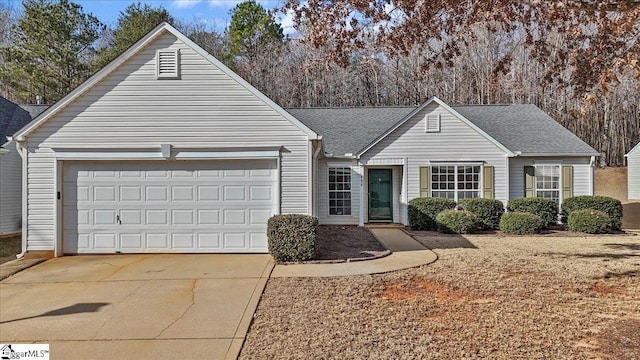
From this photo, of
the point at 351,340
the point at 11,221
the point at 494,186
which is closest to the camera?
the point at 351,340

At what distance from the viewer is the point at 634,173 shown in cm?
2639

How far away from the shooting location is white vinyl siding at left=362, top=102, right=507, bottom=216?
15.6 metres

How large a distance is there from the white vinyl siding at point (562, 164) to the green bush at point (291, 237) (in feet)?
33.9

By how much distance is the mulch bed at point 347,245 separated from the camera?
965cm

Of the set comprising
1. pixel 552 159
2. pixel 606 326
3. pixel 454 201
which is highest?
pixel 552 159

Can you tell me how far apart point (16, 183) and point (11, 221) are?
52.5 inches

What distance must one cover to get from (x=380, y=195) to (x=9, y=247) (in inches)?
485

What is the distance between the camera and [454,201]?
588 inches

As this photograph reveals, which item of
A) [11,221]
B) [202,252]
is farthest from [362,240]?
[11,221]

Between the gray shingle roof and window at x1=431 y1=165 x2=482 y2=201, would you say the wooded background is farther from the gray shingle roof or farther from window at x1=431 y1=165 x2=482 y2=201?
window at x1=431 y1=165 x2=482 y2=201

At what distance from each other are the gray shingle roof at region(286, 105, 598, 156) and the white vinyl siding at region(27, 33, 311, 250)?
6646 millimetres

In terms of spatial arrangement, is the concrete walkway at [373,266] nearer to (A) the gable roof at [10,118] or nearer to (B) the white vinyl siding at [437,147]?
Answer: (B) the white vinyl siding at [437,147]

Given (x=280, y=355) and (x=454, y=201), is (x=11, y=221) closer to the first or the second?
(x=280, y=355)

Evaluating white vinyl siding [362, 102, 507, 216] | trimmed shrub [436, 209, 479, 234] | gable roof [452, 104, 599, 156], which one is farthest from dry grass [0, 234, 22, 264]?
gable roof [452, 104, 599, 156]
